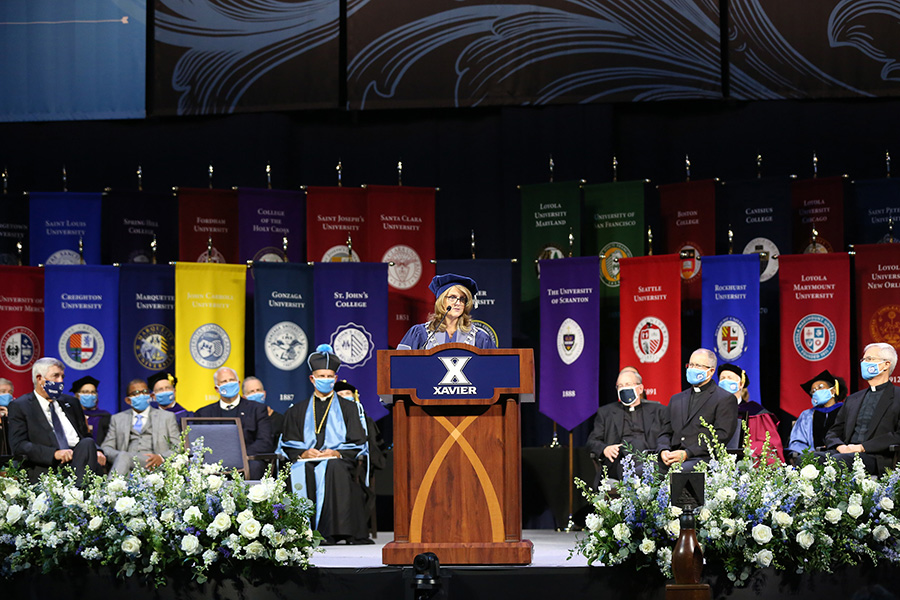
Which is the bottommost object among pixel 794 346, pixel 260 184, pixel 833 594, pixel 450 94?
pixel 833 594

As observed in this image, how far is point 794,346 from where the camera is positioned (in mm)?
9000

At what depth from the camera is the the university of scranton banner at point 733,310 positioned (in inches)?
350

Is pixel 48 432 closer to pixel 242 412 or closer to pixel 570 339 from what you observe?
pixel 242 412

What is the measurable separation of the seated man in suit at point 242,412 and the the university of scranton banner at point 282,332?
0.51 meters

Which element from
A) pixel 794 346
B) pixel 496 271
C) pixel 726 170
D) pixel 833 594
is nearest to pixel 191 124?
pixel 496 271

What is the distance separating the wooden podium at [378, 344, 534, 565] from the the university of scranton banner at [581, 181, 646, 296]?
4.80 meters

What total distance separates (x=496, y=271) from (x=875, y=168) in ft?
11.8

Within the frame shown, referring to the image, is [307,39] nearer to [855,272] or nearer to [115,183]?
[115,183]

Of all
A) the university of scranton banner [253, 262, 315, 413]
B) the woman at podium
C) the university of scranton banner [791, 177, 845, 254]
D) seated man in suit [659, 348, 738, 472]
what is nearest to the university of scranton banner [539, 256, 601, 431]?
seated man in suit [659, 348, 738, 472]

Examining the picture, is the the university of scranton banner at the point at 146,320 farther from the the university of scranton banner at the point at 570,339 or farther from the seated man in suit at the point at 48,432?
the the university of scranton banner at the point at 570,339

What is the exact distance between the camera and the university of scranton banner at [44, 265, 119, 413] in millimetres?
9383

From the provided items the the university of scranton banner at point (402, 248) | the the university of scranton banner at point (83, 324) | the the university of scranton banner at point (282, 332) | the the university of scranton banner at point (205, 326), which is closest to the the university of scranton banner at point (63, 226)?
the the university of scranton banner at point (83, 324)

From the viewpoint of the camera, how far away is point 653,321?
30.1ft

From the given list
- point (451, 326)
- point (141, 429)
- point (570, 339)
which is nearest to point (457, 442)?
point (451, 326)
